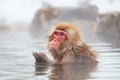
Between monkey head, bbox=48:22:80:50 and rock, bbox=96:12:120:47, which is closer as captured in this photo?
monkey head, bbox=48:22:80:50

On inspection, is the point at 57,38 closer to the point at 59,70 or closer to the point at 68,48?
the point at 68,48

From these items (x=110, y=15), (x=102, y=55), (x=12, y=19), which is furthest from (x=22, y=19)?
(x=102, y=55)

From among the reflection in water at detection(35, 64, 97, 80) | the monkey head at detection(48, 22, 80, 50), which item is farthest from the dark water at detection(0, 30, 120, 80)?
the monkey head at detection(48, 22, 80, 50)

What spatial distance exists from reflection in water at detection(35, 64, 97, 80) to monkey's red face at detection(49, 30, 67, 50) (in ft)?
0.93

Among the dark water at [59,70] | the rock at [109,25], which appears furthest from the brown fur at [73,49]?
the rock at [109,25]

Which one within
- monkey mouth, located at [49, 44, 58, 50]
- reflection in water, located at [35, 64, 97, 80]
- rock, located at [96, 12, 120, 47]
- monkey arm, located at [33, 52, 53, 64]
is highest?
rock, located at [96, 12, 120, 47]

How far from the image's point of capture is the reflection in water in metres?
7.07

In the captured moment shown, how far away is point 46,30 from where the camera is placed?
82.2 feet

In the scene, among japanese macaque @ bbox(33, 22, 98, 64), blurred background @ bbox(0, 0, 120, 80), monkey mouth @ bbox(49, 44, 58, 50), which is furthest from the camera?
japanese macaque @ bbox(33, 22, 98, 64)

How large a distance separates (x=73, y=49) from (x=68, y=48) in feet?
0.23

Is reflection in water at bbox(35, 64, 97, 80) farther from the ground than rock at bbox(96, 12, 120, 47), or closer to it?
closer to it

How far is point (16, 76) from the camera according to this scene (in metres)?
7.35

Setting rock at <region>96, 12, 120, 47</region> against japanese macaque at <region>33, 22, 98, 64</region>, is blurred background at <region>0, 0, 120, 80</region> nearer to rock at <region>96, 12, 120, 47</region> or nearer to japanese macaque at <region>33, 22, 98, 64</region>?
rock at <region>96, 12, 120, 47</region>

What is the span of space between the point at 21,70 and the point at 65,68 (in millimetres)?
562
